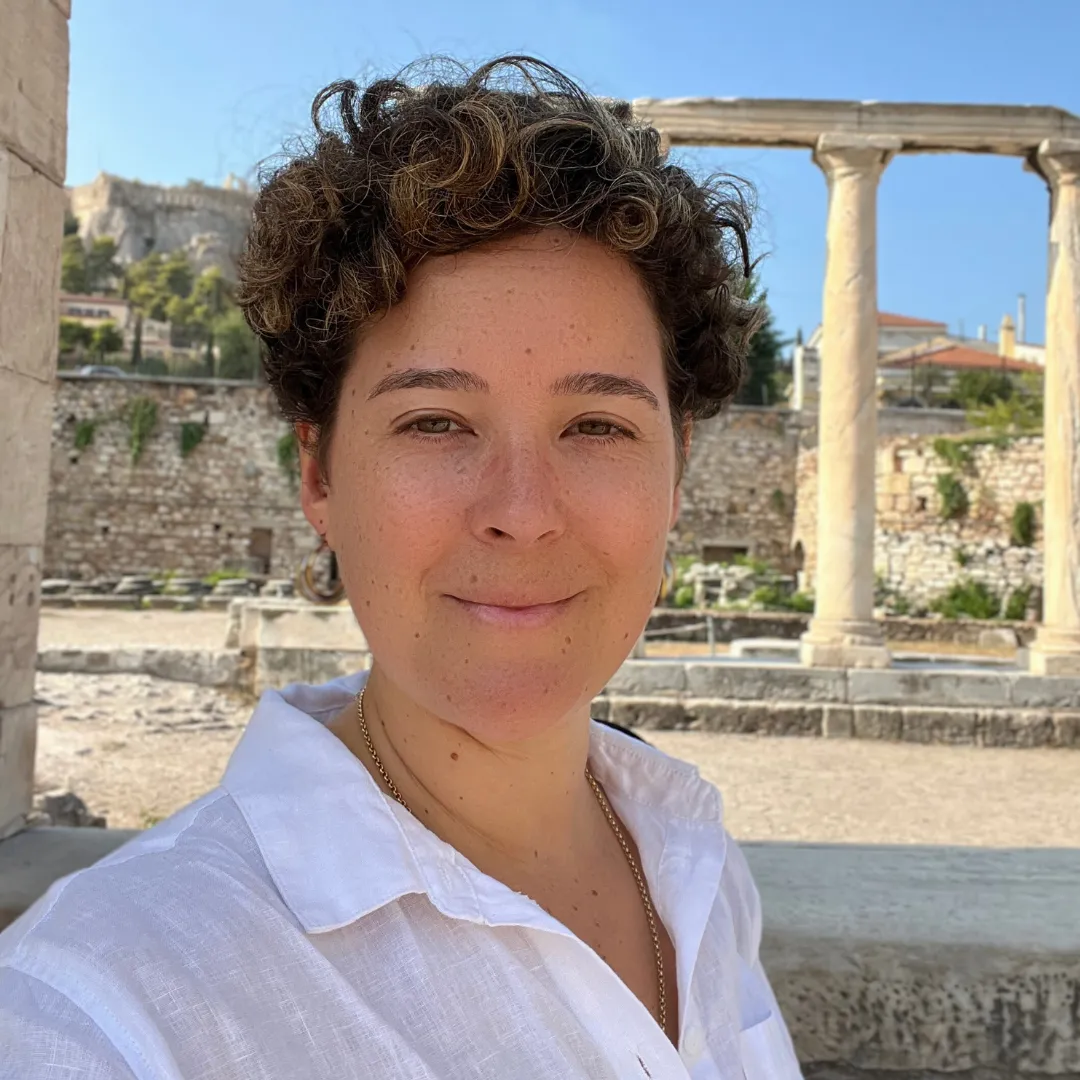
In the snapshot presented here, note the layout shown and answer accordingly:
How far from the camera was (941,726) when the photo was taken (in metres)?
9.42

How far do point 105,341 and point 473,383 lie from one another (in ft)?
131

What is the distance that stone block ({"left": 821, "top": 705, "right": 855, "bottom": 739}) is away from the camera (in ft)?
31.2

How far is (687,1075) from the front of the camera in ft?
3.40

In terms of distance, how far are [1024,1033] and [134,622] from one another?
55.7ft

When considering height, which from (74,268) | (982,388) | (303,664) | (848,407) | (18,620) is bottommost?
(303,664)

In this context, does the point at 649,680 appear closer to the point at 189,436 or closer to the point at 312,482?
the point at 312,482

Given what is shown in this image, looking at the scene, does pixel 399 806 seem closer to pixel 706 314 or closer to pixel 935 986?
pixel 706 314

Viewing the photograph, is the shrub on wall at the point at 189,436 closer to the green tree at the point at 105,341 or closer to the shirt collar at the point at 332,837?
the green tree at the point at 105,341

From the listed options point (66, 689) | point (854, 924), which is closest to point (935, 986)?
point (854, 924)

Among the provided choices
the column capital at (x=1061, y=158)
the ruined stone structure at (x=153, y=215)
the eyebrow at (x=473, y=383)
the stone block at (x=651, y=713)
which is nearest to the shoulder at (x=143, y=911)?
the eyebrow at (x=473, y=383)

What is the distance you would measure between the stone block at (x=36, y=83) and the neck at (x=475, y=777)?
1.50 m

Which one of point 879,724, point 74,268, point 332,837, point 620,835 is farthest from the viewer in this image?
point 74,268

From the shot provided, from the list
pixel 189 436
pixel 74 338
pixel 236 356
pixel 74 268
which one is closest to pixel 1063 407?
pixel 189 436

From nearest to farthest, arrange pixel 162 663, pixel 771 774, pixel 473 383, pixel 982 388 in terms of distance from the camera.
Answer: pixel 473 383 → pixel 771 774 → pixel 162 663 → pixel 982 388
